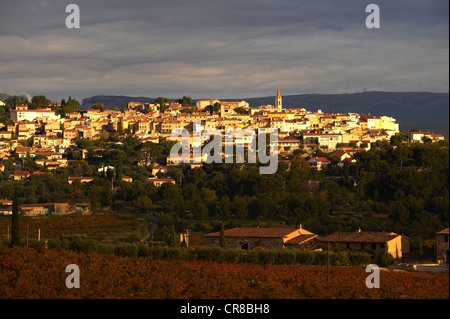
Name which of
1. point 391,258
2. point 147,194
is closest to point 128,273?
point 391,258

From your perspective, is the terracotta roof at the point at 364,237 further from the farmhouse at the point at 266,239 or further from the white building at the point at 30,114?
the white building at the point at 30,114

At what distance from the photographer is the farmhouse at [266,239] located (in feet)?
58.9

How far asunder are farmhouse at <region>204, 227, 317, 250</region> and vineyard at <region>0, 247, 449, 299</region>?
353 cm

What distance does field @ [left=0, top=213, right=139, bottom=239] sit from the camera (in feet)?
74.5

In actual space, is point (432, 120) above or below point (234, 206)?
above

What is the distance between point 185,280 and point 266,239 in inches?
261

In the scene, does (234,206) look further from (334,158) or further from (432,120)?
(432,120)

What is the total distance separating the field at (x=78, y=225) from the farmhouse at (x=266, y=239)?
495 centimetres

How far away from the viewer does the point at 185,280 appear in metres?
11.9

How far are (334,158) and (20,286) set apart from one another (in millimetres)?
30431
